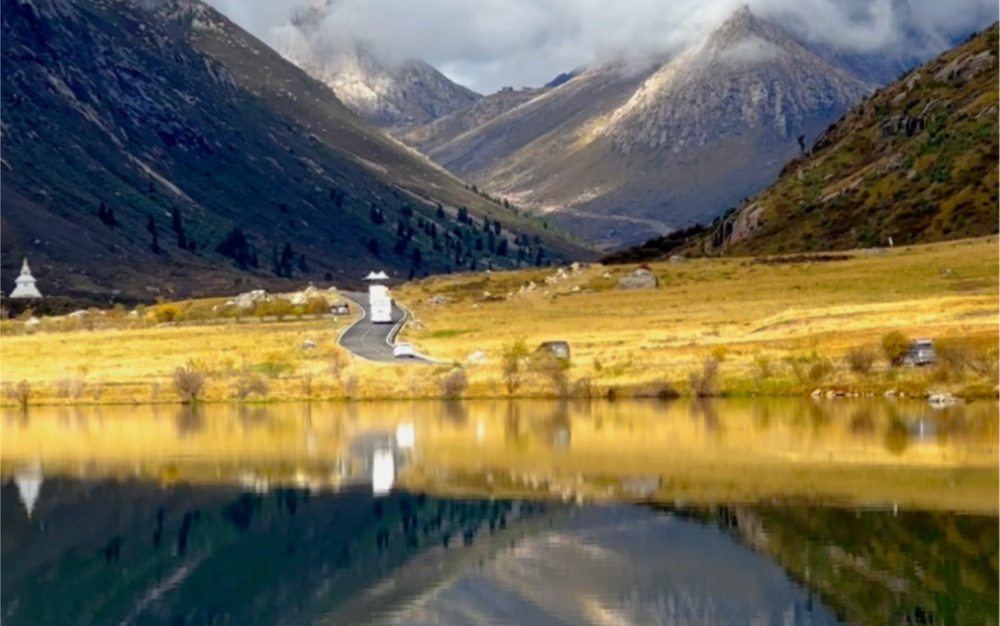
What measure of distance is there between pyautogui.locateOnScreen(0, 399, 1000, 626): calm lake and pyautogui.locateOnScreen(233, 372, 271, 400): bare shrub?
15.2 meters

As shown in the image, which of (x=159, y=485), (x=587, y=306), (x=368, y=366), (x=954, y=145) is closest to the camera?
(x=159, y=485)

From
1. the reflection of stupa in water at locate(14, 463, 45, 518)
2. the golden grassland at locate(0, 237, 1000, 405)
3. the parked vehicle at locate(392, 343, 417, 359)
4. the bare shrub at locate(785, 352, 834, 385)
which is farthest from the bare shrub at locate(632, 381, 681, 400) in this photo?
the reflection of stupa in water at locate(14, 463, 45, 518)

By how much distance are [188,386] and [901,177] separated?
10285 cm

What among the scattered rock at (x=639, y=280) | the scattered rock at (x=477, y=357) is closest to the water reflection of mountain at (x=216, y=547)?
the scattered rock at (x=477, y=357)

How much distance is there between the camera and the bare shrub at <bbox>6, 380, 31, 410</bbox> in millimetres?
83250

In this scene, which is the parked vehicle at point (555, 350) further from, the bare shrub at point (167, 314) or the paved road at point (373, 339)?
the bare shrub at point (167, 314)

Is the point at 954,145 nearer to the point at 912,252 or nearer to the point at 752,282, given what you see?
the point at 912,252

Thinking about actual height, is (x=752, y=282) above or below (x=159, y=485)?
above

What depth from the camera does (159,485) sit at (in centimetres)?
4956

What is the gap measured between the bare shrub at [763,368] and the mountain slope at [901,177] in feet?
241

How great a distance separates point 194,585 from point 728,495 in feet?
51.1

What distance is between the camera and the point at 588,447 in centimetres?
5381

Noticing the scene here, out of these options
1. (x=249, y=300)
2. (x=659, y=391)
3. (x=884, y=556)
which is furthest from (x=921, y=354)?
(x=249, y=300)

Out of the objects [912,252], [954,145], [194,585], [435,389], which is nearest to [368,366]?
[435,389]
